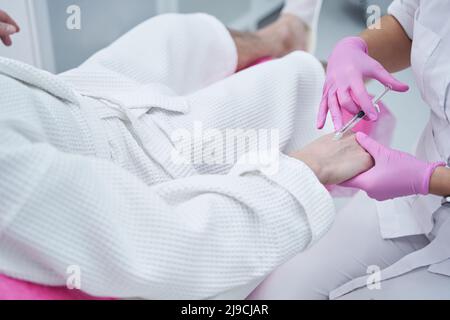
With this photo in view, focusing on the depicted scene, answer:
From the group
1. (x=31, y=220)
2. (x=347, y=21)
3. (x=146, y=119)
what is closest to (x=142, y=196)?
(x=31, y=220)

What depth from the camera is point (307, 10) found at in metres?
1.10

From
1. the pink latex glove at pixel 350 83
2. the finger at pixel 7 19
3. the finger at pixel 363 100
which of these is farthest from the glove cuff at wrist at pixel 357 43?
the finger at pixel 7 19

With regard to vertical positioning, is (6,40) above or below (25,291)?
above

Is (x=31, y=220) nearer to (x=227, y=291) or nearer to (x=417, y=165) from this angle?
(x=227, y=291)

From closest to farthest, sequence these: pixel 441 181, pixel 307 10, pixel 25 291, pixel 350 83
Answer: pixel 25 291, pixel 441 181, pixel 350 83, pixel 307 10

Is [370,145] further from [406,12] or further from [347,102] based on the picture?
[406,12]

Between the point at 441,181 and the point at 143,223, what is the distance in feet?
1.35

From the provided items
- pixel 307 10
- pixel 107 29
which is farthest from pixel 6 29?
pixel 307 10

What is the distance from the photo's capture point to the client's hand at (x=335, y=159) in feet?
2.30

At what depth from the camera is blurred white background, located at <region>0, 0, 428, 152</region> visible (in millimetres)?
854

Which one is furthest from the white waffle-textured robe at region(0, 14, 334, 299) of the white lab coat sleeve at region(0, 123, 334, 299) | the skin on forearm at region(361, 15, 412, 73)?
the skin on forearm at region(361, 15, 412, 73)

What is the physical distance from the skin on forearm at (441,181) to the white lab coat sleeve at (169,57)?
19.2 inches

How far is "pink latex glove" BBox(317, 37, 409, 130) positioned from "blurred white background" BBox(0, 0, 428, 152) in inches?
2.7

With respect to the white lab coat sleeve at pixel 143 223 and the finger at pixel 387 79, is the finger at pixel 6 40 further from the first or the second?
the finger at pixel 387 79
